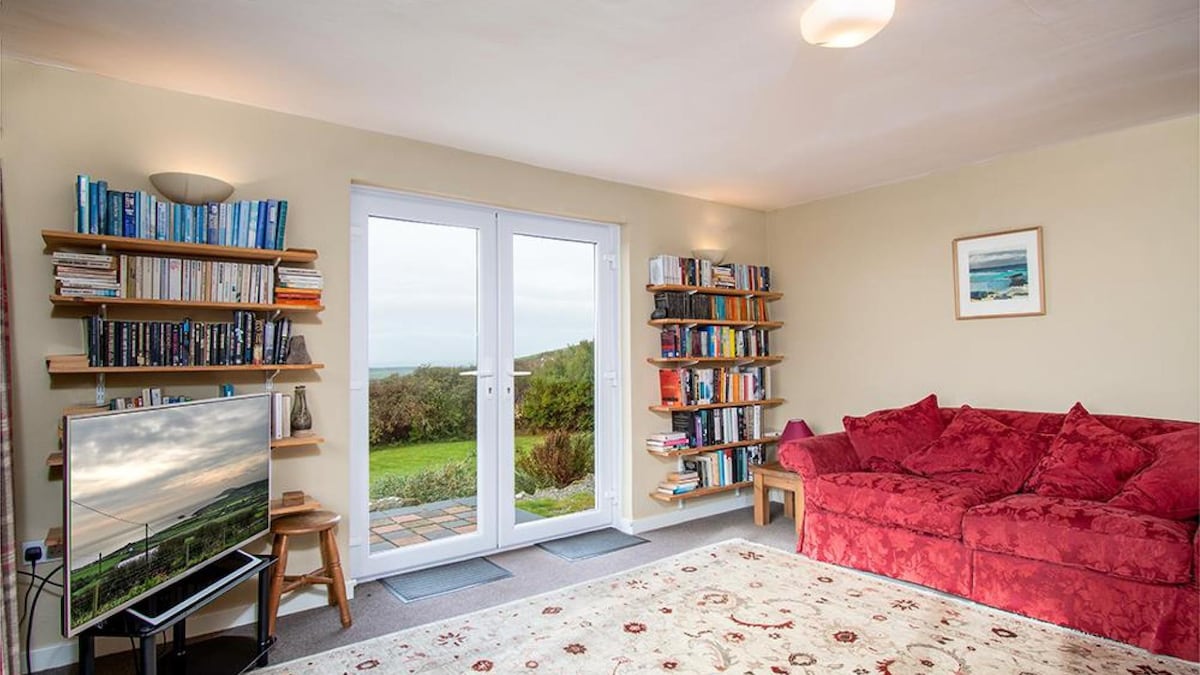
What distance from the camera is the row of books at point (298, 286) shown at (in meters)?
2.93

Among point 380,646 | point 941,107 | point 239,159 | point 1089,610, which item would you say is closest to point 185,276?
point 239,159

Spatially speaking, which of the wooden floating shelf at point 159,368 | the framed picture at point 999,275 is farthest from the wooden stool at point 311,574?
the framed picture at point 999,275

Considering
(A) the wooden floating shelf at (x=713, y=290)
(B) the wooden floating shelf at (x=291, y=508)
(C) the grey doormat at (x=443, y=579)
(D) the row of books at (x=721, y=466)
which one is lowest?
(C) the grey doormat at (x=443, y=579)

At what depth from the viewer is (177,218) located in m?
2.70

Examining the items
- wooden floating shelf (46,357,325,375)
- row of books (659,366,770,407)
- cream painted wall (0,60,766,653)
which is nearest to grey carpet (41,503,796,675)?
cream painted wall (0,60,766,653)

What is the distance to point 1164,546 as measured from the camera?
8.19 feet

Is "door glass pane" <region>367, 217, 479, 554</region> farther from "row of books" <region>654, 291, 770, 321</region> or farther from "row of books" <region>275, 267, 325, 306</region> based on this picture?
"row of books" <region>654, 291, 770, 321</region>

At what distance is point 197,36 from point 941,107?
3.31 m

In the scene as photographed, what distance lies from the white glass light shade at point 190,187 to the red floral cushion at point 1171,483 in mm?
4287

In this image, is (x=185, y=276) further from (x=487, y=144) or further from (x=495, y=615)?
(x=495, y=615)

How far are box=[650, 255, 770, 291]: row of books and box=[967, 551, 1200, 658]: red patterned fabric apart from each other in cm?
246

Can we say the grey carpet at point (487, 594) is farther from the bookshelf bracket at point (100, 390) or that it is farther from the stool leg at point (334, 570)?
the bookshelf bracket at point (100, 390)

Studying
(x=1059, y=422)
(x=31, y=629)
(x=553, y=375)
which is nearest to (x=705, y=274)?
(x=553, y=375)

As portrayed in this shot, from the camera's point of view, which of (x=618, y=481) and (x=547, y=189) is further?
(x=618, y=481)
